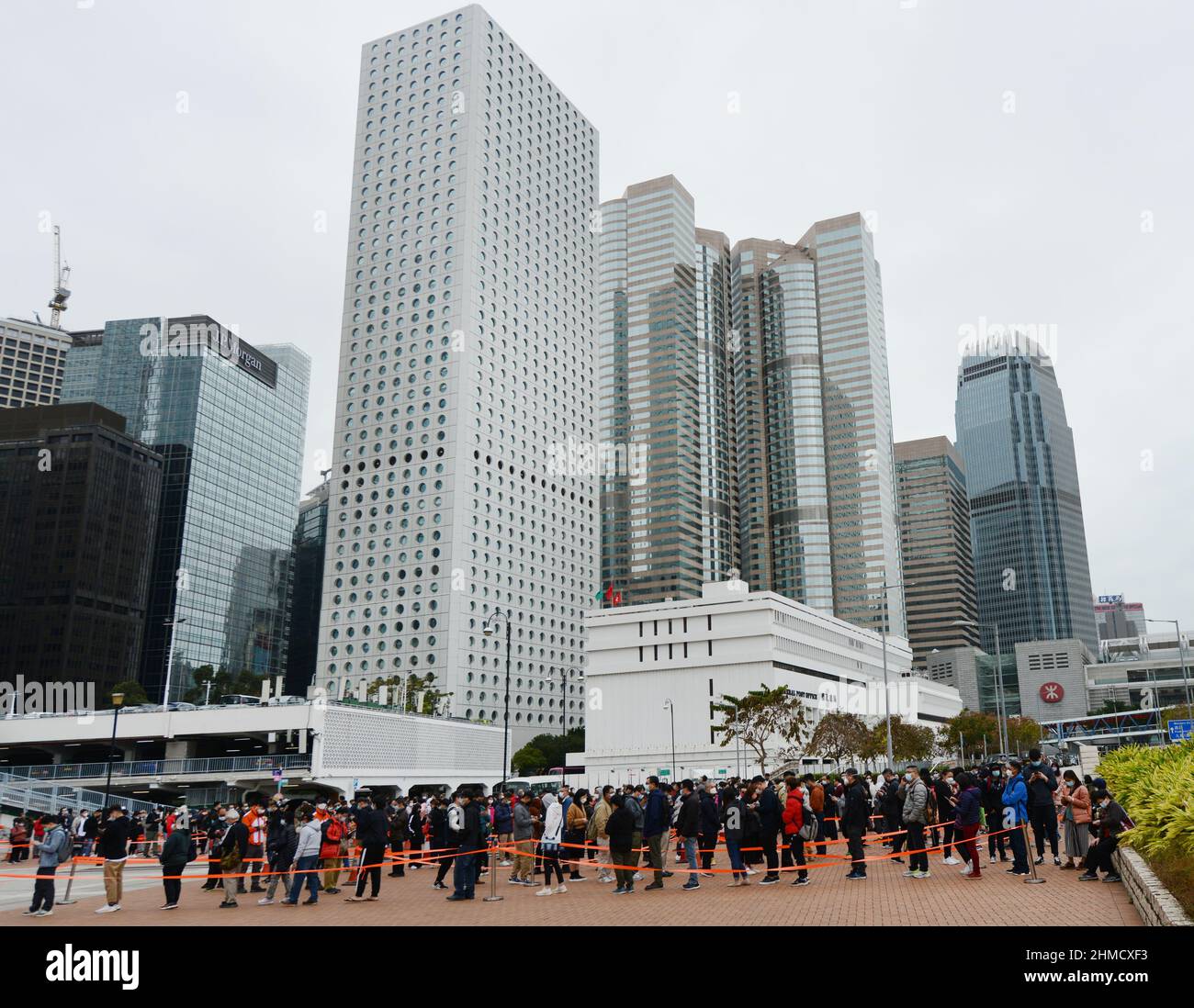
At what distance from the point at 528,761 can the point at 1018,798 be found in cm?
9547

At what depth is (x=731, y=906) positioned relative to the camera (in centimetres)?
1565

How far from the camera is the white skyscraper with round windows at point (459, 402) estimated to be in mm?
116875

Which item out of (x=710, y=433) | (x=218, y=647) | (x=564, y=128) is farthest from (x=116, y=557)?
(x=710, y=433)

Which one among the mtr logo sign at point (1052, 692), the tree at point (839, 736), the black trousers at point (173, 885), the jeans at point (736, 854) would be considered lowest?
the black trousers at point (173, 885)

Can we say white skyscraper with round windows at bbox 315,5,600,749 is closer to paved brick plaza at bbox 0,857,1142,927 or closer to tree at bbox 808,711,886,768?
tree at bbox 808,711,886,768

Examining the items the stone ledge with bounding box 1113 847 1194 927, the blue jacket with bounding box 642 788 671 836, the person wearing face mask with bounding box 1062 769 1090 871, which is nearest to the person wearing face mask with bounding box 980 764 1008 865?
the person wearing face mask with bounding box 1062 769 1090 871

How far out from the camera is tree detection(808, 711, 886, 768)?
68.6 m

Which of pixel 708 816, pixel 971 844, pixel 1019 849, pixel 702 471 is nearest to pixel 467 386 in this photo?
pixel 702 471

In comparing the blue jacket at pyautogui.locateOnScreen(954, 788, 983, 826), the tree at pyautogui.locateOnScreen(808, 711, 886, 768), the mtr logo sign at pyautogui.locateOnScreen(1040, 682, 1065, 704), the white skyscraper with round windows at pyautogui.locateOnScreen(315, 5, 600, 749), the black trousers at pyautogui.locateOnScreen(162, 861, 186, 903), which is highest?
the white skyscraper with round windows at pyautogui.locateOnScreen(315, 5, 600, 749)

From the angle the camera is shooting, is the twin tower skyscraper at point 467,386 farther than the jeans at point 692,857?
Yes

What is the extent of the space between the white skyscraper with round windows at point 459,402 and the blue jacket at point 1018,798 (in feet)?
304

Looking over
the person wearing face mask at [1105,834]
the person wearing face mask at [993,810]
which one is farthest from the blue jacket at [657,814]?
the person wearing face mask at [993,810]

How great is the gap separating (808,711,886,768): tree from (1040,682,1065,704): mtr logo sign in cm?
10277

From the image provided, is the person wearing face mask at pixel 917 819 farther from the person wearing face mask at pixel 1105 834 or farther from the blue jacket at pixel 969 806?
the person wearing face mask at pixel 1105 834
